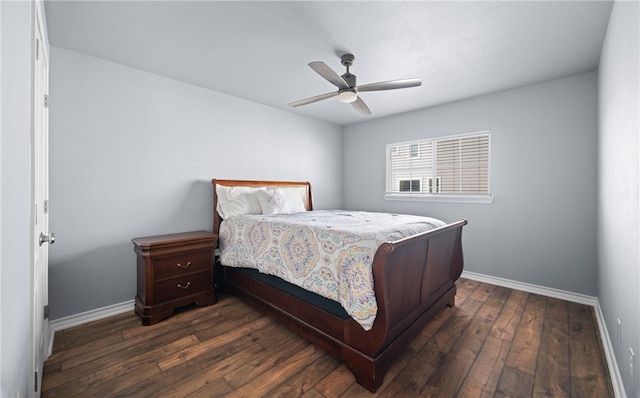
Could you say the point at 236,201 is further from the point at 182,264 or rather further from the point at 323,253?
the point at 323,253

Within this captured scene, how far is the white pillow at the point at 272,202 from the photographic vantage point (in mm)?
3332

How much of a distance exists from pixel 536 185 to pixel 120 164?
15.1 feet

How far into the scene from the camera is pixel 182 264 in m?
2.66

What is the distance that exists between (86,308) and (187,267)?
37.2 inches

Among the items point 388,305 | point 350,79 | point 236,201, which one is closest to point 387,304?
point 388,305

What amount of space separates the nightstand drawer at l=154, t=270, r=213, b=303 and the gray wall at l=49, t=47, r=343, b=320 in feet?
1.76

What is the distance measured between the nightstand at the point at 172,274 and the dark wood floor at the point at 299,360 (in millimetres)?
151

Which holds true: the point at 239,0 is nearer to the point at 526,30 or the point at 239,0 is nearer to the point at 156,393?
the point at 526,30

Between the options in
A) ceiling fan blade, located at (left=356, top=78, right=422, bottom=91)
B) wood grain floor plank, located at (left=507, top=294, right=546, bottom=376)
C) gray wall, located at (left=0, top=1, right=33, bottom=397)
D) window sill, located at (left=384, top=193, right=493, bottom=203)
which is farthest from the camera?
window sill, located at (left=384, top=193, right=493, bottom=203)

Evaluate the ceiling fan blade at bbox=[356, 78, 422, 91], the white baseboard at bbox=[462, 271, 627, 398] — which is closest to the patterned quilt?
the ceiling fan blade at bbox=[356, 78, 422, 91]

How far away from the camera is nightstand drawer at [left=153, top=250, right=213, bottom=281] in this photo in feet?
8.25

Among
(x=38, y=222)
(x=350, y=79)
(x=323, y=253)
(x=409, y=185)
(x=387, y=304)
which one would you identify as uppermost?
(x=350, y=79)

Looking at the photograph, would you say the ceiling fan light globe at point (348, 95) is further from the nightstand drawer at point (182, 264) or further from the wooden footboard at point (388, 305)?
the nightstand drawer at point (182, 264)

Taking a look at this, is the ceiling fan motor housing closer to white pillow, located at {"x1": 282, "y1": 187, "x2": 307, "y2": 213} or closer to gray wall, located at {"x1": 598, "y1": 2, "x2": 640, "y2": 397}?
gray wall, located at {"x1": 598, "y1": 2, "x2": 640, "y2": 397}
